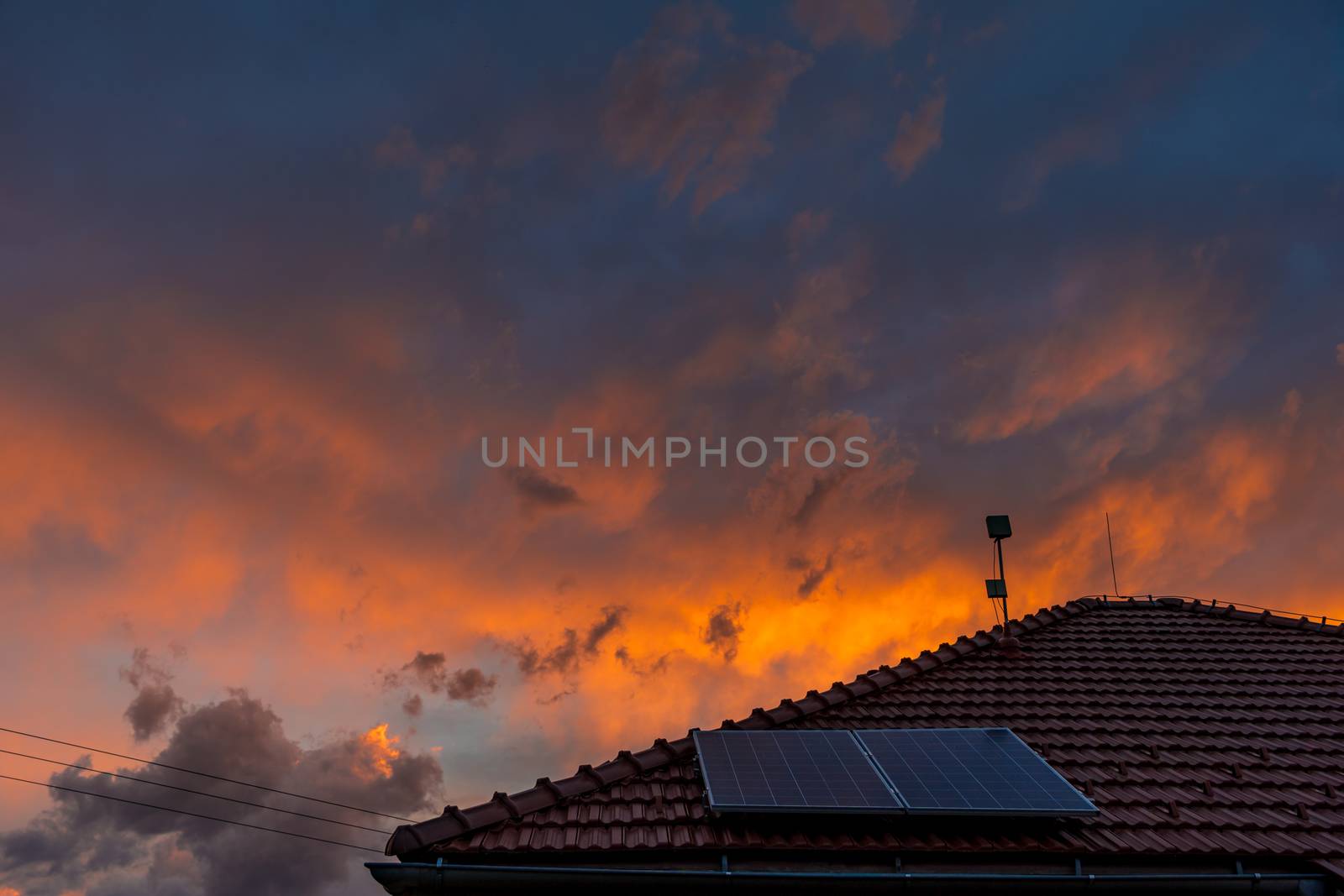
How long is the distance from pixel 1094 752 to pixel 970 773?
2.33 meters

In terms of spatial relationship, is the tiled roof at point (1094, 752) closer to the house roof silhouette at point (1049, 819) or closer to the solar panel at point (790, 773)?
the house roof silhouette at point (1049, 819)

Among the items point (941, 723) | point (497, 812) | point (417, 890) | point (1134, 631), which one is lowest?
point (417, 890)

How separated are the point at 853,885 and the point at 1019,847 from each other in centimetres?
171

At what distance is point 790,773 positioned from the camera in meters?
9.08

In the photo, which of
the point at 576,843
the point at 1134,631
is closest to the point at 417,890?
the point at 576,843

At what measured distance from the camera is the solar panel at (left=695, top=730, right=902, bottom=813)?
27.2ft

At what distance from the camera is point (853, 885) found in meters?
7.74

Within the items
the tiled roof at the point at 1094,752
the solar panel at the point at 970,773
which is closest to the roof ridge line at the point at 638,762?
the tiled roof at the point at 1094,752

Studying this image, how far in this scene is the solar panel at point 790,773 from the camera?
327 inches

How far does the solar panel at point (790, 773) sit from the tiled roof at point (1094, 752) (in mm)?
203

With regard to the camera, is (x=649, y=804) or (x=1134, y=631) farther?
(x=1134, y=631)

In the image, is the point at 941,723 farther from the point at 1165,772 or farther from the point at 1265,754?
the point at 1265,754

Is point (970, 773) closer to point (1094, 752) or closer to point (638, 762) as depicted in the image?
point (1094, 752)

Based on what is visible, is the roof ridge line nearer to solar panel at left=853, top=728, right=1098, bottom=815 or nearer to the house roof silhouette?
the house roof silhouette
